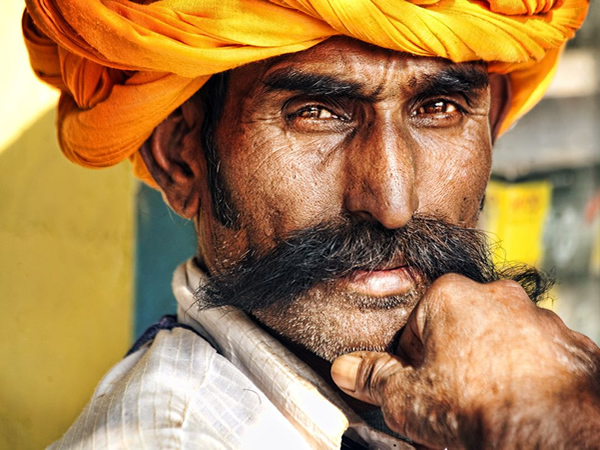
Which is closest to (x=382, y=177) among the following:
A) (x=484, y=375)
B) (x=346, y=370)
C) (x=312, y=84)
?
(x=312, y=84)

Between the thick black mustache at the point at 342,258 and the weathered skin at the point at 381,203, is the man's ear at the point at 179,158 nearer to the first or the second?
the weathered skin at the point at 381,203

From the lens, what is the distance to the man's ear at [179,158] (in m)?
2.68

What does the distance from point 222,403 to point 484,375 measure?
0.64 metres

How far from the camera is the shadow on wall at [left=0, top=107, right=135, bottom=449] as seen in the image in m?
3.92

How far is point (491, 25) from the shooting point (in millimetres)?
2387

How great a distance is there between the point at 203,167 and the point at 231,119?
0.21m

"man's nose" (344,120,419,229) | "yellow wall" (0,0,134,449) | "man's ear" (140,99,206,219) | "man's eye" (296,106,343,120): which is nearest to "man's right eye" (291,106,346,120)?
"man's eye" (296,106,343,120)

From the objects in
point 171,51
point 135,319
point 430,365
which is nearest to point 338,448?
point 430,365

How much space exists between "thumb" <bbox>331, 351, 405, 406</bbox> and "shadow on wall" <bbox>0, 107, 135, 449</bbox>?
2054 millimetres

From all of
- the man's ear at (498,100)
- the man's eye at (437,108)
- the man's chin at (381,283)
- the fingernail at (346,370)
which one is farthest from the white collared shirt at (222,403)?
the man's ear at (498,100)

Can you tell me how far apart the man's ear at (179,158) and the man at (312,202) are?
3 cm

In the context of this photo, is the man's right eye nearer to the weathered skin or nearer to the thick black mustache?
the weathered skin

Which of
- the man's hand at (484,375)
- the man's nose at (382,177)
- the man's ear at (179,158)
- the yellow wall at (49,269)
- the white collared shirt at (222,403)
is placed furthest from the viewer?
the yellow wall at (49,269)

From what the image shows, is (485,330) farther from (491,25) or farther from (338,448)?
(491,25)
